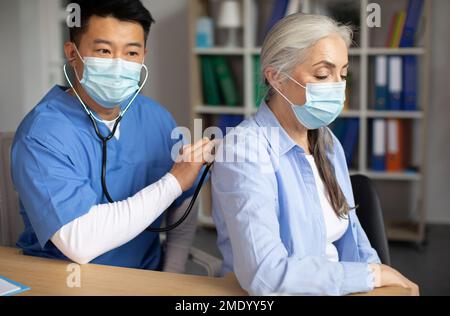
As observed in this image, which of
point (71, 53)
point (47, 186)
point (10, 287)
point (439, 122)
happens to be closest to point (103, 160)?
point (47, 186)

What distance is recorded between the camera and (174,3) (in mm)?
3896

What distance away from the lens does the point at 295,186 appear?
1390 millimetres

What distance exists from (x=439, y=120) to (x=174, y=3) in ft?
6.06

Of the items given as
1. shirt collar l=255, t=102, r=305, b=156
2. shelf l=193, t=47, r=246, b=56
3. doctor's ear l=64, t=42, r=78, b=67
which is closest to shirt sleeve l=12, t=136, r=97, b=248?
doctor's ear l=64, t=42, r=78, b=67

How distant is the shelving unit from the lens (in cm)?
327

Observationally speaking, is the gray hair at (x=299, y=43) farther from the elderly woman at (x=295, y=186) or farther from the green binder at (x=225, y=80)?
the green binder at (x=225, y=80)

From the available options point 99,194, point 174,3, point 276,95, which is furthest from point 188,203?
point 174,3

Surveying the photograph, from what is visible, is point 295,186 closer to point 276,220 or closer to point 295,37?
point 276,220

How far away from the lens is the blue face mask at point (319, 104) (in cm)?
141

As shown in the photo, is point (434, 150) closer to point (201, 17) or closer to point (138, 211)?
point (201, 17)

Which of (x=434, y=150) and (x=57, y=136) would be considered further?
(x=434, y=150)

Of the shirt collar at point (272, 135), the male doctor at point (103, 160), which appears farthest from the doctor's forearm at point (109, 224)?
the shirt collar at point (272, 135)

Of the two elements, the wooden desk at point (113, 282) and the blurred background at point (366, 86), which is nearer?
the wooden desk at point (113, 282)

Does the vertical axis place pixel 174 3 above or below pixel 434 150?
above
